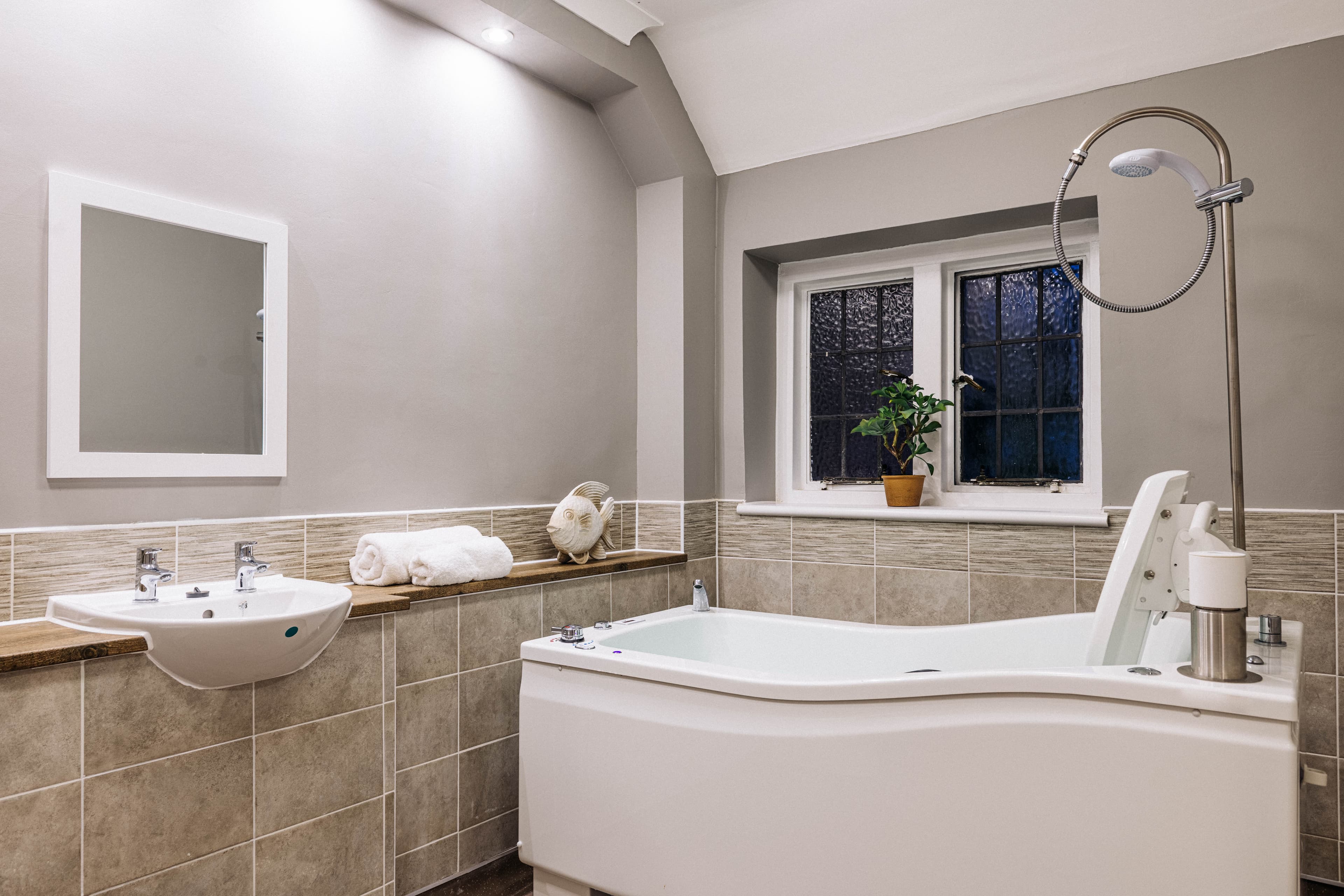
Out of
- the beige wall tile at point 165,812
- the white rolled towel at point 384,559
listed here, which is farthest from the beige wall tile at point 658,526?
the beige wall tile at point 165,812

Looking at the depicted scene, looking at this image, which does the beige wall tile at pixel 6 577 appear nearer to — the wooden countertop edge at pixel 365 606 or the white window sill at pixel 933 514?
the wooden countertop edge at pixel 365 606

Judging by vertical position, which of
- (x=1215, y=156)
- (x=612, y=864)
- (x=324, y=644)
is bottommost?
(x=612, y=864)

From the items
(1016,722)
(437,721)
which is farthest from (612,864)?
(1016,722)

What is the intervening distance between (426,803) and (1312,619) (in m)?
2.30

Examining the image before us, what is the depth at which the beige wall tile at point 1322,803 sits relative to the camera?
7.06 ft

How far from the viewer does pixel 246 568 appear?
5.81 feet

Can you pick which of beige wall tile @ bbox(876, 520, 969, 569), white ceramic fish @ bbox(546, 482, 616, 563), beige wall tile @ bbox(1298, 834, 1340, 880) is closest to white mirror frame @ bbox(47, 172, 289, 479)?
white ceramic fish @ bbox(546, 482, 616, 563)

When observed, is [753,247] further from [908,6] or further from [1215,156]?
[1215,156]

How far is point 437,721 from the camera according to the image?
2.12m

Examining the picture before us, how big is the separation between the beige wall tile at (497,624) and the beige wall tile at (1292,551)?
6.36 feet

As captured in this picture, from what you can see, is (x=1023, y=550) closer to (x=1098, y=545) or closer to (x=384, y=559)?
(x=1098, y=545)

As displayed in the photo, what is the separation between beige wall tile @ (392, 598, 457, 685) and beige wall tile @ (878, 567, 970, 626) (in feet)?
4.70

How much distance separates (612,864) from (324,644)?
2.75 ft

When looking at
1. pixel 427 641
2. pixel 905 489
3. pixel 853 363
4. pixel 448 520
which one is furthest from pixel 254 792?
pixel 853 363
